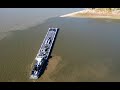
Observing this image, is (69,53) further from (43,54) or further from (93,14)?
(93,14)

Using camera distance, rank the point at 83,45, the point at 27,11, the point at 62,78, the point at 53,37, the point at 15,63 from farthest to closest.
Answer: the point at 27,11 < the point at 53,37 < the point at 83,45 < the point at 15,63 < the point at 62,78

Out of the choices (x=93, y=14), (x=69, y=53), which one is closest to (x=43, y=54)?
(x=69, y=53)

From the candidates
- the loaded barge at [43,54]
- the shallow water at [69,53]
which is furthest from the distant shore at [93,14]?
the loaded barge at [43,54]

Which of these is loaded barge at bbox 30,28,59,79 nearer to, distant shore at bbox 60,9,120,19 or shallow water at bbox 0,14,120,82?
shallow water at bbox 0,14,120,82

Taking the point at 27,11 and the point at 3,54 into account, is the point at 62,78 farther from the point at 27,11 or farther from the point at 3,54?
the point at 27,11
